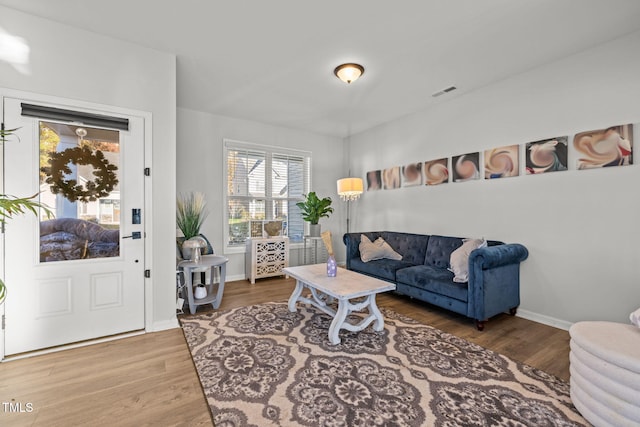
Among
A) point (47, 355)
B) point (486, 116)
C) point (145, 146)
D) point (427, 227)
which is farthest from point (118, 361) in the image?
point (486, 116)

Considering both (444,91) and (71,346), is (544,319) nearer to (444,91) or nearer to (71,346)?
(444,91)

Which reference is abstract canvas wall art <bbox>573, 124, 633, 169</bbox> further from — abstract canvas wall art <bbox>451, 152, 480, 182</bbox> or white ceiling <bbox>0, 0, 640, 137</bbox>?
abstract canvas wall art <bbox>451, 152, 480, 182</bbox>

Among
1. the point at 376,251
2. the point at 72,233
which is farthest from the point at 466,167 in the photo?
the point at 72,233

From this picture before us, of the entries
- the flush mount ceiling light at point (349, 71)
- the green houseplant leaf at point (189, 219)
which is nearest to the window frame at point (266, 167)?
the green houseplant leaf at point (189, 219)

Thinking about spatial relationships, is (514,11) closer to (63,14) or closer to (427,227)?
(427,227)

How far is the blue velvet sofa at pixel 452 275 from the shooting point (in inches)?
111

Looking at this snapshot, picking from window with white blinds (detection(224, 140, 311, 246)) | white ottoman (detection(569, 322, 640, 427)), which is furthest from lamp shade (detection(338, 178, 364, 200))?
white ottoman (detection(569, 322, 640, 427))

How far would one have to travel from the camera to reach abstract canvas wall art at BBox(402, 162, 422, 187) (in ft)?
14.7

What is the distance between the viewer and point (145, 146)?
2.79 m

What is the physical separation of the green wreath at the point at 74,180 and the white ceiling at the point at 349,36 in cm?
116

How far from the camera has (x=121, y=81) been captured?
2686mm

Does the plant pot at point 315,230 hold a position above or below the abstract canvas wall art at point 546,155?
below

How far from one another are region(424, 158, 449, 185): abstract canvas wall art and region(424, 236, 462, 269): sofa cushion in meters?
0.86

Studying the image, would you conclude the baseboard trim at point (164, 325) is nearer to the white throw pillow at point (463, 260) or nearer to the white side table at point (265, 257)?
the white side table at point (265, 257)
